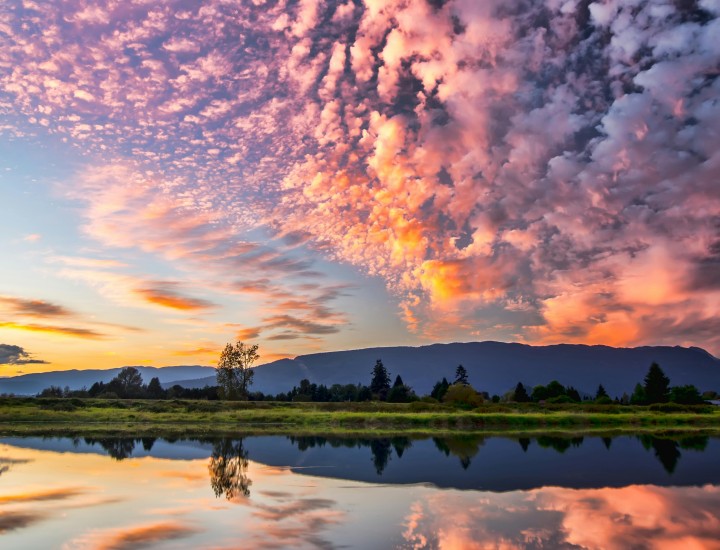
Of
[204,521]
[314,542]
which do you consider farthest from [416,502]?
[204,521]

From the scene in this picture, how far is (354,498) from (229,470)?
9.82m

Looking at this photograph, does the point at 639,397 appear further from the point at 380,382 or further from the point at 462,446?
the point at 462,446

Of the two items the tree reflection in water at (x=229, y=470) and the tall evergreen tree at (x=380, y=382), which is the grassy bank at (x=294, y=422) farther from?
the tall evergreen tree at (x=380, y=382)

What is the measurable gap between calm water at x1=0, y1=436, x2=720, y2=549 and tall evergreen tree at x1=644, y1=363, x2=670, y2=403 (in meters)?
75.0

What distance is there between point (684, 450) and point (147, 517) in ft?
129

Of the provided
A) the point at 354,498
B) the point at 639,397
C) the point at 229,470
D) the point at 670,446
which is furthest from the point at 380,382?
the point at 354,498

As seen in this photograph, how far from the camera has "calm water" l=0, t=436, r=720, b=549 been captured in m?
15.0

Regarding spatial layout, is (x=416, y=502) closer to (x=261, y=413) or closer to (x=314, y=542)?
(x=314, y=542)

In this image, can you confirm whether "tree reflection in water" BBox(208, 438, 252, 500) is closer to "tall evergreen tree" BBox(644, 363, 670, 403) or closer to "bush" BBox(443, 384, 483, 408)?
"bush" BBox(443, 384, 483, 408)

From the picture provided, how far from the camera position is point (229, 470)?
2761 cm

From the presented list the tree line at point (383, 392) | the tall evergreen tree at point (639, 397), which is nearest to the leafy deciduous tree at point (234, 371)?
the tree line at point (383, 392)

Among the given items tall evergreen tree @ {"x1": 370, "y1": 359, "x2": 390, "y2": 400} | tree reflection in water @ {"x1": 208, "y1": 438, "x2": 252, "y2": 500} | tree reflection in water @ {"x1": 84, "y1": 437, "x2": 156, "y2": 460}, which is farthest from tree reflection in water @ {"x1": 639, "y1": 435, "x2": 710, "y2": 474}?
tall evergreen tree @ {"x1": 370, "y1": 359, "x2": 390, "y2": 400}

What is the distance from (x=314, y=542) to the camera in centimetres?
1430

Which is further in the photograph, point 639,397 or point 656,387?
point 639,397
